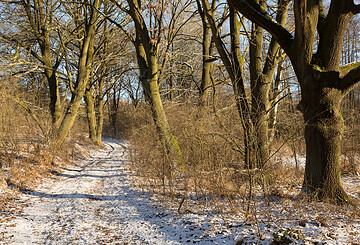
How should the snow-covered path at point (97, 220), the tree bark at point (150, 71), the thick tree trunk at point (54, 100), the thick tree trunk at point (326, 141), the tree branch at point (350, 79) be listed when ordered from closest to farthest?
the snow-covered path at point (97, 220)
the tree branch at point (350, 79)
the thick tree trunk at point (326, 141)
the tree bark at point (150, 71)
the thick tree trunk at point (54, 100)

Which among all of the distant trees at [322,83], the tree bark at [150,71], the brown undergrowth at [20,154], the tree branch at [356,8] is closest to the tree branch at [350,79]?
the distant trees at [322,83]

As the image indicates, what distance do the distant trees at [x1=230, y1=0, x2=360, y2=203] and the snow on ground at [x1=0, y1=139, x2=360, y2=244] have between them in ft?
1.89

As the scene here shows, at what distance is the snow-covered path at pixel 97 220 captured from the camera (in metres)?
4.10

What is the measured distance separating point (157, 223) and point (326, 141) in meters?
3.56

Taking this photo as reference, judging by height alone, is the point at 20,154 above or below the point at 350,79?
below

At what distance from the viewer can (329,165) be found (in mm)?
4754

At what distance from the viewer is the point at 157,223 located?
15.7 ft

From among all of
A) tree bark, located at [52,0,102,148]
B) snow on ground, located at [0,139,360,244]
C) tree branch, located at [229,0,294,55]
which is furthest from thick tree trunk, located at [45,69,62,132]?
tree branch, located at [229,0,294,55]

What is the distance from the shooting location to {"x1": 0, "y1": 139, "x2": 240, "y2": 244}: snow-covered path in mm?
4102

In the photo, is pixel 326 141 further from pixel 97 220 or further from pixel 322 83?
pixel 97 220

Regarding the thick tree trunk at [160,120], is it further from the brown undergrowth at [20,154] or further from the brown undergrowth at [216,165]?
the brown undergrowth at [20,154]

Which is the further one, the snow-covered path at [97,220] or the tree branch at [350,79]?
the tree branch at [350,79]

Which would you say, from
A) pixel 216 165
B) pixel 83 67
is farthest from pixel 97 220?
pixel 83 67

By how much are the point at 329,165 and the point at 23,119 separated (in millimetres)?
10996
